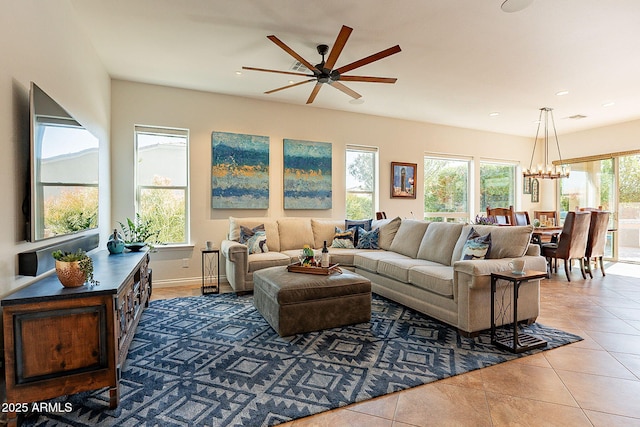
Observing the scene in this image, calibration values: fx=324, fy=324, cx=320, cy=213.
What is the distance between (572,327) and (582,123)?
17.8 feet

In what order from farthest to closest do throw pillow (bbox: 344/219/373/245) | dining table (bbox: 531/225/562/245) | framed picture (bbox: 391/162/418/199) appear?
framed picture (bbox: 391/162/418/199), dining table (bbox: 531/225/562/245), throw pillow (bbox: 344/219/373/245)

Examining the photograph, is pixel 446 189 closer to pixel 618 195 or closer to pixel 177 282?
pixel 618 195

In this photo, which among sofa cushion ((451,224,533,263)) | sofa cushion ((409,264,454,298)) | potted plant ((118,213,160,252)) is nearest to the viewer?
sofa cushion ((409,264,454,298))

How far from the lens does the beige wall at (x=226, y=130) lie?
4422mm

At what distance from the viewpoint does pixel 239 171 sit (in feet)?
16.4

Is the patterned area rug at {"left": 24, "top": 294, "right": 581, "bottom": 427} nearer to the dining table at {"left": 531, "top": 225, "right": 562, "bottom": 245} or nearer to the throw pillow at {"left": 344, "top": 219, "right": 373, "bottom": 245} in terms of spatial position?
the throw pillow at {"left": 344, "top": 219, "right": 373, "bottom": 245}

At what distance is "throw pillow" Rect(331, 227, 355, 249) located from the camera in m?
4.93

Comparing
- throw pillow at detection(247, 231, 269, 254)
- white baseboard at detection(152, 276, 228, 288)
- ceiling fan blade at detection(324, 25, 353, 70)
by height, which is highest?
ceiling fan blade at detection(324, 25, 353, 70)

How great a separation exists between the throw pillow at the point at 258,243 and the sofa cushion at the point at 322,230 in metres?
0.87

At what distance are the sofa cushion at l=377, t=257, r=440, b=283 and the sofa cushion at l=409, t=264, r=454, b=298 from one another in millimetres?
90

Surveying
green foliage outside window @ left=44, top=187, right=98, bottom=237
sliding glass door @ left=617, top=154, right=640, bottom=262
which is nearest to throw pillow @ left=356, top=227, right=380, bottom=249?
green foliage outside window @ left=44, top=187, right=98, bottom=237

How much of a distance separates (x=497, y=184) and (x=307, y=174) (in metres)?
4.84

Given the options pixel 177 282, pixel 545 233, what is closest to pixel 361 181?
pixel 545 233

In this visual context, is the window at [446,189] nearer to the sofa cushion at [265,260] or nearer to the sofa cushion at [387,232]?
the sofa cushion at [387,232]
